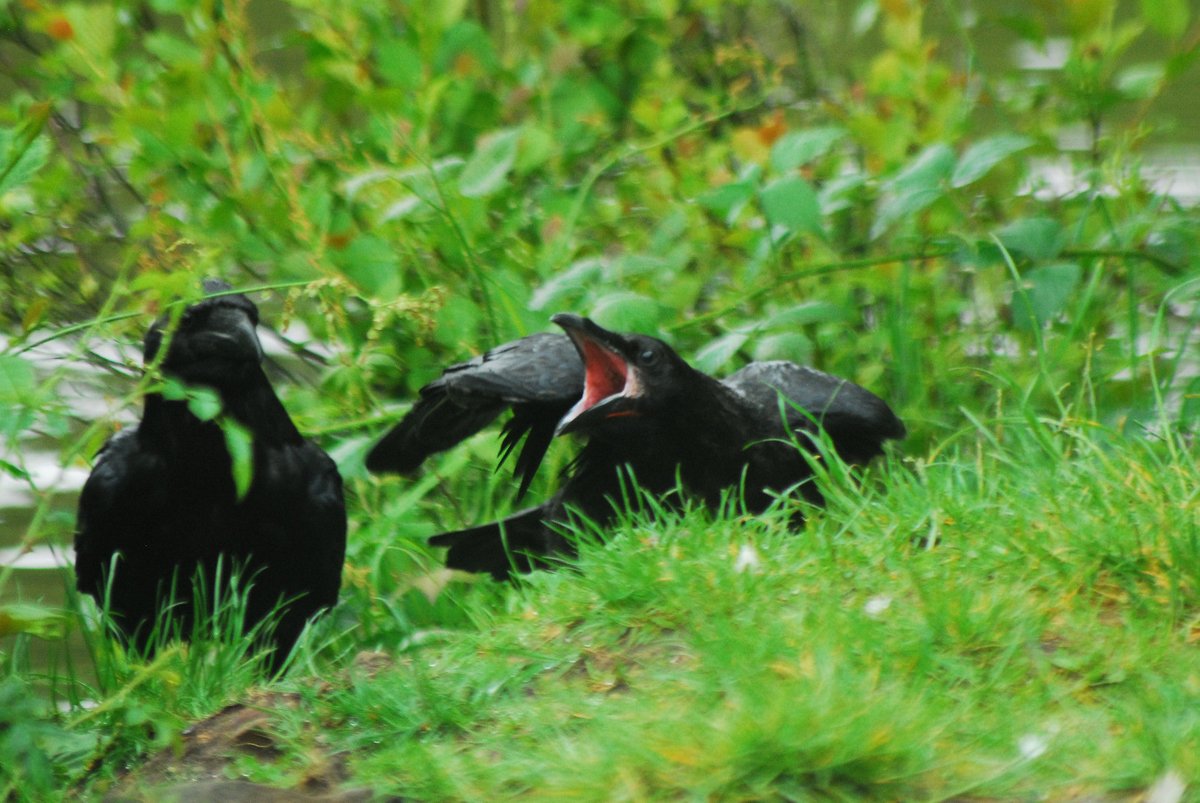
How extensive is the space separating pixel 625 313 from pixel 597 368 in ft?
1.35

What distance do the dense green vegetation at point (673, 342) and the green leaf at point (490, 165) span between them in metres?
0.03

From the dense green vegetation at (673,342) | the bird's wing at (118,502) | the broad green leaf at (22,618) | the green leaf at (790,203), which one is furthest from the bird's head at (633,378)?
the broad green leaf at (22,618)

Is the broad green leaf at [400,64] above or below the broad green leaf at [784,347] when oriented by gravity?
above

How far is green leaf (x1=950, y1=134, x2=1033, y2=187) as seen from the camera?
3.89 metres

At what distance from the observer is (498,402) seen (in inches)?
151

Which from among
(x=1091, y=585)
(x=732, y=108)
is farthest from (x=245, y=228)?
(x=1091, y=585)

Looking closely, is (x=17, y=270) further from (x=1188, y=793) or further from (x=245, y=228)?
(x=1188, y=793)

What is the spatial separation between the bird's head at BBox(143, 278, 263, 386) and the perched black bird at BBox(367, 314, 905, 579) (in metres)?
0.48

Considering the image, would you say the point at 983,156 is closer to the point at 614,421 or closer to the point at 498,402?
the point at 614,421

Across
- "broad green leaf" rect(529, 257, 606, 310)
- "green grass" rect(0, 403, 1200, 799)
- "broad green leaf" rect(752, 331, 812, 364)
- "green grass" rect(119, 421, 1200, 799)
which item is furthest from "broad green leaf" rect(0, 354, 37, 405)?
"broad green leaf" rect(752, 331, 812, 364)

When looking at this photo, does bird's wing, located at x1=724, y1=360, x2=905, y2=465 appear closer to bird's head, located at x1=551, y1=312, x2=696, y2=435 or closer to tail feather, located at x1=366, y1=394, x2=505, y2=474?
bird's head, located at x1=551, y1=312, x2=696, y2=435

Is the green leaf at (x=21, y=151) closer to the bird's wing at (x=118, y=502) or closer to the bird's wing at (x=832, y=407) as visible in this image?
the bird's wing at (x=118, y=502)

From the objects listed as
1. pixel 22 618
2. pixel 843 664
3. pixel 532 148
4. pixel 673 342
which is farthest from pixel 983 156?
pixel 22 618

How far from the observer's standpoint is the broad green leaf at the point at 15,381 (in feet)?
7.82
